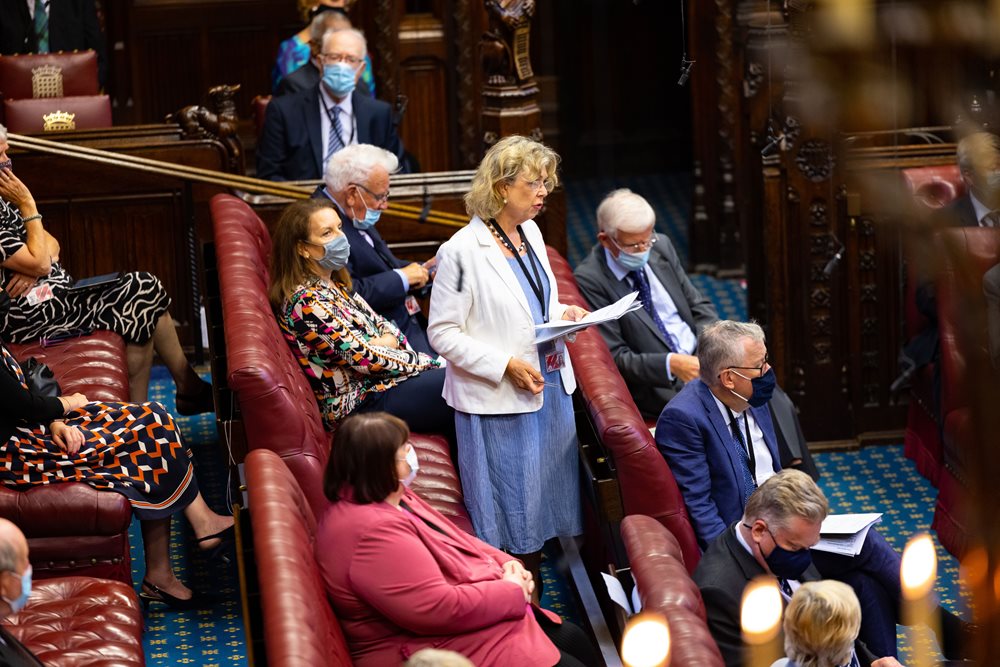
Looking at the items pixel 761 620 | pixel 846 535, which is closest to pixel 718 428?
pixel 846 535

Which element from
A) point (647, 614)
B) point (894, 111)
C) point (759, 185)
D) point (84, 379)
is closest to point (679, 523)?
point (647, 614)

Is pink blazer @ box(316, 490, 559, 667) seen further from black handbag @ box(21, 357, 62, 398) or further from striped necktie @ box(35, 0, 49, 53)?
striped necktie @ box(35, 0, 49, 53)

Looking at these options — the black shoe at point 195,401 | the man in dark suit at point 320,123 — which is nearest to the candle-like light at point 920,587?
the black shoe at point 195,401

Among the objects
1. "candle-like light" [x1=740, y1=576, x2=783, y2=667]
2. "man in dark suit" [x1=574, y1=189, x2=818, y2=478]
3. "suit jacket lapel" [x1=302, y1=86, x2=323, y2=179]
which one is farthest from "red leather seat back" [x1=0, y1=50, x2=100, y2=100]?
"candle-like light" [x1=740, y1=576, x2=783, y2=667]

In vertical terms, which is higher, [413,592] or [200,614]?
[413,592]

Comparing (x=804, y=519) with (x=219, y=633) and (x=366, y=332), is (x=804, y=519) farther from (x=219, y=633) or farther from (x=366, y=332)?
(x=219, y=633)

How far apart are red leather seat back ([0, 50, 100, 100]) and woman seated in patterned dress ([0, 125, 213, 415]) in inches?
89.0

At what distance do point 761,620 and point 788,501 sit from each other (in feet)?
1.25

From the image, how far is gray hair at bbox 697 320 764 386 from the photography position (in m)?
4.04

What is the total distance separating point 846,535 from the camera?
12.0ft

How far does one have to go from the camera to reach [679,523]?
4.03 meters

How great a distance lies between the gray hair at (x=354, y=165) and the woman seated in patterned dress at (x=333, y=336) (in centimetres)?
27

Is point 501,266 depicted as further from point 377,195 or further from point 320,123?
point 320,123

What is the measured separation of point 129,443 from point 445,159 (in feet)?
17.9
